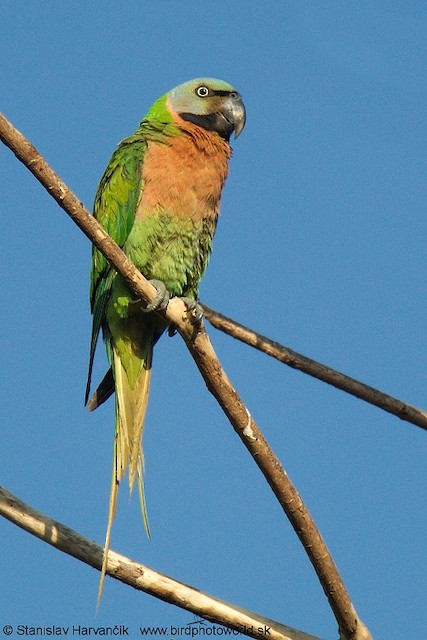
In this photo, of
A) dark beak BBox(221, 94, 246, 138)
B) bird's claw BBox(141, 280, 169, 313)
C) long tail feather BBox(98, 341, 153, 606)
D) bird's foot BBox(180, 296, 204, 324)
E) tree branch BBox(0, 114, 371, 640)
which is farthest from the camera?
dark beak BBox(221, 94, 246, 138)

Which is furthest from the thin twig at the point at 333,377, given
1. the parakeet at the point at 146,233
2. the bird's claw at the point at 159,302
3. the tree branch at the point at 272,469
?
the tree branch at the point at 272,469

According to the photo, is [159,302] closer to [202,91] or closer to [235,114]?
[235,114]

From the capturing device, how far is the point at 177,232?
503 centimetres

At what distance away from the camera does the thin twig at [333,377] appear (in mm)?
4789

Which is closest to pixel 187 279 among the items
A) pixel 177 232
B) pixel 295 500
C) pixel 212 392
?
pixel 177 232

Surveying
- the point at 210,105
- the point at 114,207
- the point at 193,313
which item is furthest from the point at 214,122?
the point at 193,313

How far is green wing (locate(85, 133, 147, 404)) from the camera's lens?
16.7 ft

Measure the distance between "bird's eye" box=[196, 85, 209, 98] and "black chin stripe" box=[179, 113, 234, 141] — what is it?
0.65 feet

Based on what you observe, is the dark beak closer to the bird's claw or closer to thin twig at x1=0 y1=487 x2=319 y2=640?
the bird's claw

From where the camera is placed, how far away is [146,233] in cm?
501

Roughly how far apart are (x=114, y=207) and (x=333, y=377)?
1.81 m

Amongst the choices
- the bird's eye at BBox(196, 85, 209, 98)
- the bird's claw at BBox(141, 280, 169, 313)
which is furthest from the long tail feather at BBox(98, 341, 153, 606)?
the bird's eye at BBox(196, 85, 209, 98)

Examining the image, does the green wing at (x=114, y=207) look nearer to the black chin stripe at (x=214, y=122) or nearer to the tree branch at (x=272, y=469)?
the black chin stripe at (x=214, y=122)

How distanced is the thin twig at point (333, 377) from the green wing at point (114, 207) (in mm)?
722
